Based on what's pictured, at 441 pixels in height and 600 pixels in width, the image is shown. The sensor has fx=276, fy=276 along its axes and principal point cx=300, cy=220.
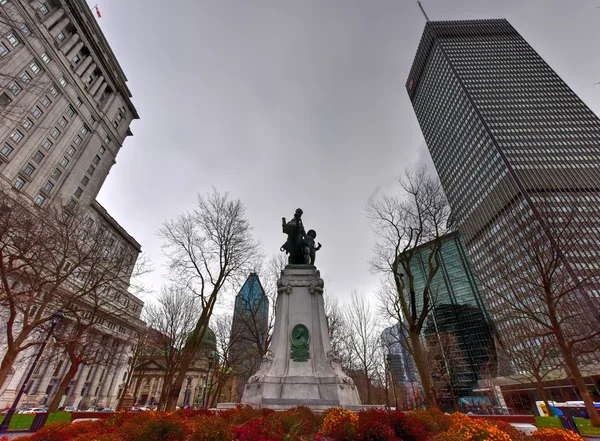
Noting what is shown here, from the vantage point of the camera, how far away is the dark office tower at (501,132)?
226 feet

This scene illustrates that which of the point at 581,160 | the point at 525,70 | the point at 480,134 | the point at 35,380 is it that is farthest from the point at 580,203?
the point at 35,380

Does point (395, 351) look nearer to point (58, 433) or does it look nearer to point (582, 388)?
point (582, 388)

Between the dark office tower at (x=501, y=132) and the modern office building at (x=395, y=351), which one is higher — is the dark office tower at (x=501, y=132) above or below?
above

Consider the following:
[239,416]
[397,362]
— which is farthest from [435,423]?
[397,362]

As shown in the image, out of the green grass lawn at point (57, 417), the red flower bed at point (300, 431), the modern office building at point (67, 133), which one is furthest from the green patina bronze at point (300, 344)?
the modern office building at point (67, 133)

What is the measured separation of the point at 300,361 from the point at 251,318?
19.2 metres

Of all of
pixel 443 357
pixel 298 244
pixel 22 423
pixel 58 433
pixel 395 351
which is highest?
pixel 395 351

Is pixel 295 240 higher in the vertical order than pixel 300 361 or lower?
higher

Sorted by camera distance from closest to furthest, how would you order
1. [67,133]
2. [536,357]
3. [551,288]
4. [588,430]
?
[588,430]
[551,288]
[536,357]
[67,133]

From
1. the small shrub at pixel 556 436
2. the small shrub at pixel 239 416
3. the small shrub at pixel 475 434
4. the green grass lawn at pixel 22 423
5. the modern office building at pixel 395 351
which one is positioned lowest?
the green grass lawn at pixel 22 423

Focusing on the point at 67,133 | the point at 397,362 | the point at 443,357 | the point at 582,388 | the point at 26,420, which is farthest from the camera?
the point at 397,362

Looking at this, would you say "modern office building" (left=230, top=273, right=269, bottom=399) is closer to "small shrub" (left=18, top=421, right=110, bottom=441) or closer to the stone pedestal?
the stone pedestal

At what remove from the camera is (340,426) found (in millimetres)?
6598

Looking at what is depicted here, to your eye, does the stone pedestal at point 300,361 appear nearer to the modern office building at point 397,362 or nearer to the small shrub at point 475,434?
the small shrub at point 475,434
